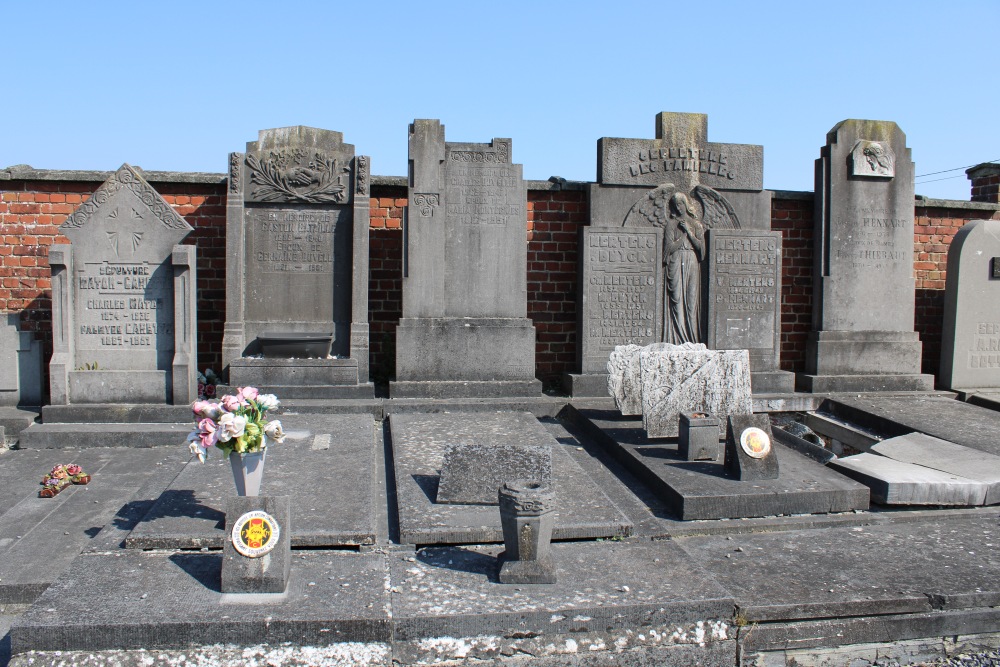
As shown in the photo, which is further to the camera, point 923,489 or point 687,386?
point 687,386

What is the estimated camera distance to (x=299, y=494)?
13.5 feet

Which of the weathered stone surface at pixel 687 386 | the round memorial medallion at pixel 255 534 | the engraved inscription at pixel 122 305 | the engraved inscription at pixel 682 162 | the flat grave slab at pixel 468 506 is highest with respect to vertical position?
the engraved inscription at pixel 682 162

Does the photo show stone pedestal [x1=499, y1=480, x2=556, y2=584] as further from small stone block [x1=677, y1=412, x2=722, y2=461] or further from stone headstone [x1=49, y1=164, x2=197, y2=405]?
stone headstone [x1=49, y1=164, x2=197, y2=405]

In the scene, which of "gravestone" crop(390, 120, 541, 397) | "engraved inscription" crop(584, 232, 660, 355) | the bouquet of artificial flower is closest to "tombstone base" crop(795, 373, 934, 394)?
"engraved inscription" crop(584, 232, 660, 355)

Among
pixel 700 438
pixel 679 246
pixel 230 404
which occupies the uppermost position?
pixel 679 246

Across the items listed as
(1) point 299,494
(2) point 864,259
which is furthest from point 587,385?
(1) point 299,494

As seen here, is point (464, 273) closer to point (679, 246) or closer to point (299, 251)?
point (299, 251)

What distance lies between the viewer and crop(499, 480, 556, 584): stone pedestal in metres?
3.16

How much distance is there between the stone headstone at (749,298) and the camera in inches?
292

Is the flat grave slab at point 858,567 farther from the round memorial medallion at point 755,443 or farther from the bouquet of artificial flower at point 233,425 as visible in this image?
the bouquet of artificial flower at point 233,425

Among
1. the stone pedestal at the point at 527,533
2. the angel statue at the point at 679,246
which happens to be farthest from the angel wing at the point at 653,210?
the stone pedestal at the point at 527,533

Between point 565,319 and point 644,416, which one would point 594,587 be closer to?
point 644,416

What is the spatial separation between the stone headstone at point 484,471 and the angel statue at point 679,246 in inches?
134

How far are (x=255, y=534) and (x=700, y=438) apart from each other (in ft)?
9.60
